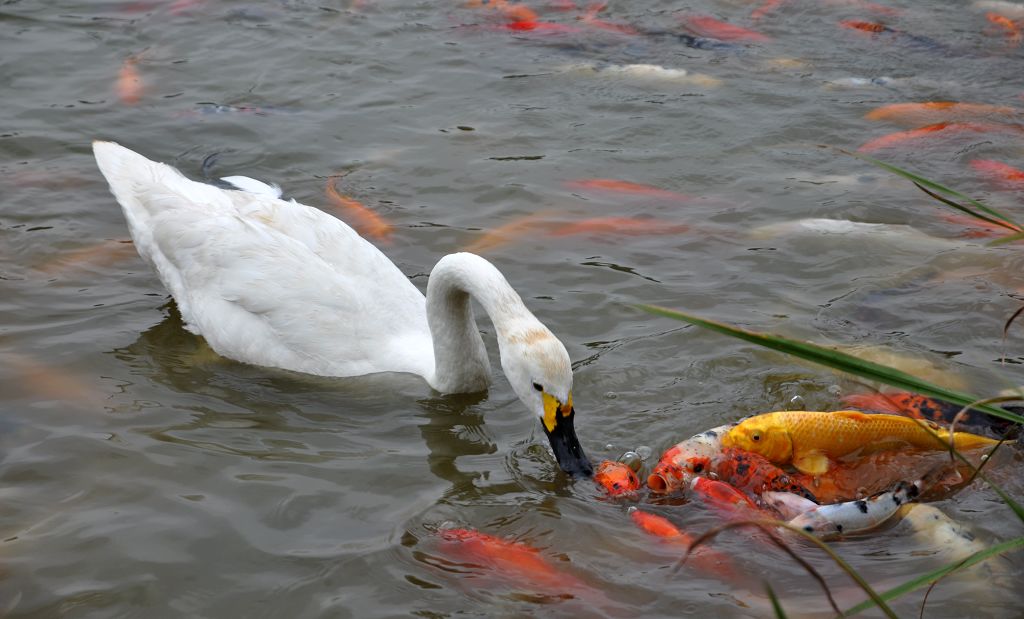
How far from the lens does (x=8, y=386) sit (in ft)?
19.5

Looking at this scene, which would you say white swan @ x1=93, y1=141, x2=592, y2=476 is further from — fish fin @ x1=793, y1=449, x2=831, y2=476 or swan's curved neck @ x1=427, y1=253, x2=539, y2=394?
fish fin @ x1=793, y1=449, x2=831, y2=476

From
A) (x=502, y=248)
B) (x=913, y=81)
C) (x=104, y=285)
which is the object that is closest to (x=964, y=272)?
(x=502, y=248)

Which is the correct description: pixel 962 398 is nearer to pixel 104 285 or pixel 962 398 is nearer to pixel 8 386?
pixel 8 386

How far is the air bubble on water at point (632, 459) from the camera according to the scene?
5.32 m

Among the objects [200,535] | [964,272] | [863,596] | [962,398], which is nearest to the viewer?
[962,398]

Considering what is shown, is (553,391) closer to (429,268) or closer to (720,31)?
(429,268)

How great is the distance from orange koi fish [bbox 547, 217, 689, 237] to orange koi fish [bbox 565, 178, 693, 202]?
17.2 inches

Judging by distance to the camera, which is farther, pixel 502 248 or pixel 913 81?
pixel 913 81

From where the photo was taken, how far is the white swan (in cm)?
600

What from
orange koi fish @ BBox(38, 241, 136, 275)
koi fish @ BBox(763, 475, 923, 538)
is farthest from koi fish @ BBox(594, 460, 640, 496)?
orange koi fish @ BBox(38, 241, 136, 275)

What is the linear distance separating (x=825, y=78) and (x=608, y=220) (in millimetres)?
3381

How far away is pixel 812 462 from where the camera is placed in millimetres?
4965

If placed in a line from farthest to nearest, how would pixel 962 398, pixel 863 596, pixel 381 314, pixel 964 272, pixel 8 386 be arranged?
pixel 964 272 → pixel 381 314 → pixel 8 386 → pixel 863 596 → pixel 962 398

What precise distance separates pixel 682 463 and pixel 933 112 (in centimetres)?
556
